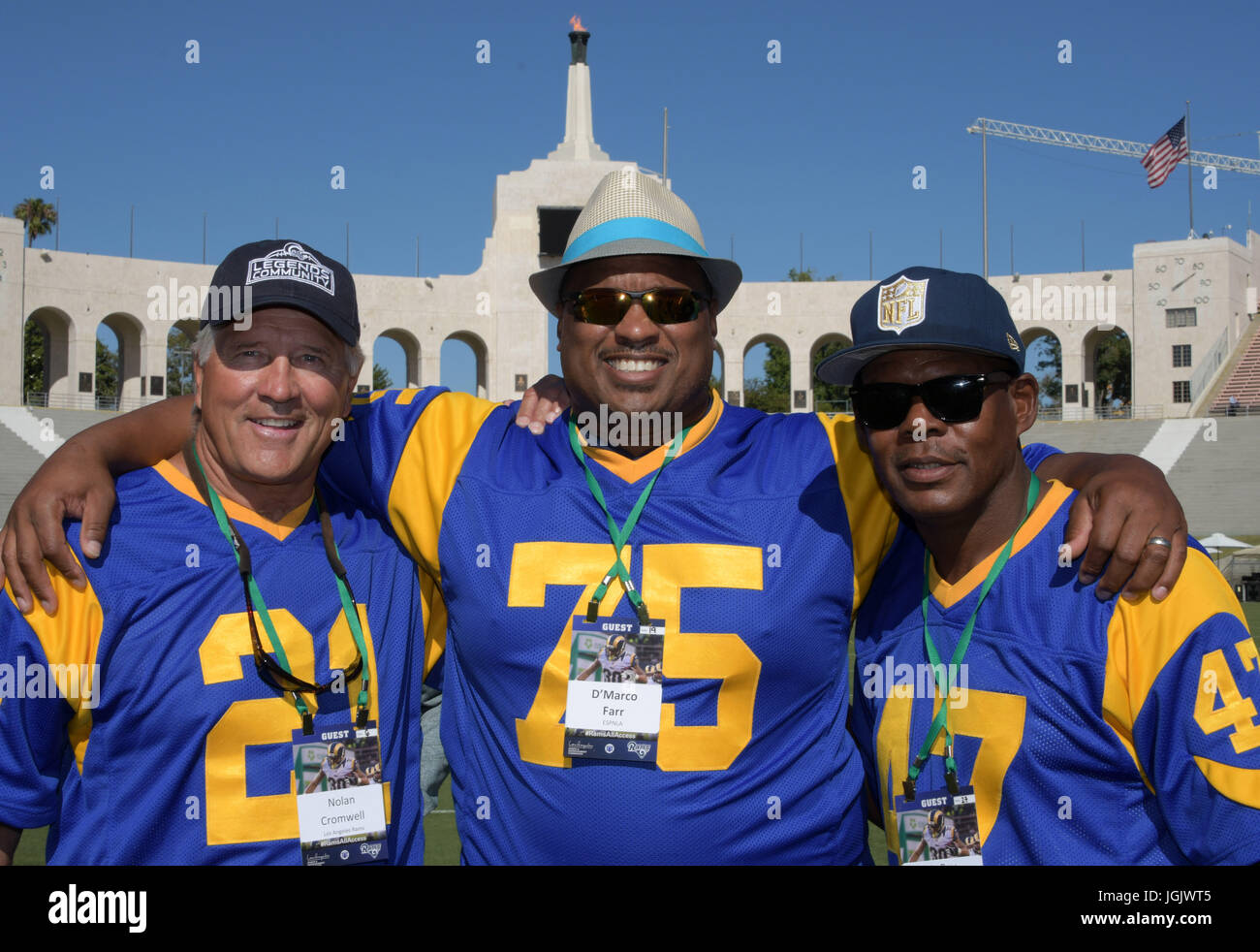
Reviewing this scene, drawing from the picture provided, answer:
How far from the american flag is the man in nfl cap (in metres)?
31.8

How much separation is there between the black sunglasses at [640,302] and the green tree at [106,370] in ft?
147

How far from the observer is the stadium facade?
28.1m

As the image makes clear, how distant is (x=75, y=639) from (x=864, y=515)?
1.94 m

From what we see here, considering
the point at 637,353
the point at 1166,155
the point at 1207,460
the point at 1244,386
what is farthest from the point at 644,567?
the point at 1244,386

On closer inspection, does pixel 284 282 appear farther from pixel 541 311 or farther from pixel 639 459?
pixel 541 311

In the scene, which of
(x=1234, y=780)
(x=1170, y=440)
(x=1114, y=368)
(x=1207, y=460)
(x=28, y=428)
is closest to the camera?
(x=1234, y=780)

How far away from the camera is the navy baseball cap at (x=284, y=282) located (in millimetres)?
2496

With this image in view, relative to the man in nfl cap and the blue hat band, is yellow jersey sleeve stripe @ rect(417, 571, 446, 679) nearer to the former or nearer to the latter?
the blue hat band

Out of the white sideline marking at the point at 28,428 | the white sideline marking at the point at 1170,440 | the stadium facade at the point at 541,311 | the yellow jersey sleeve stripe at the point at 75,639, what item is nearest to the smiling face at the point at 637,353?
the yellow jersey sleeve stripe at the point at 75,639

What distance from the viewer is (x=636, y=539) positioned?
102 inches

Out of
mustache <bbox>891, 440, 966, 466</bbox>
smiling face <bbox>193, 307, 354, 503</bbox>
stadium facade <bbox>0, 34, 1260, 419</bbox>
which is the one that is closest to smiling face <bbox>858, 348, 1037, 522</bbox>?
mustache <bbox>891, 440, 966, 466</bbox>

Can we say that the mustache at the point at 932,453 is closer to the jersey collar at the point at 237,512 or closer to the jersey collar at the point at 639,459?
the jersey collar at the point at 639,459

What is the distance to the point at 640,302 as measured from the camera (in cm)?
269

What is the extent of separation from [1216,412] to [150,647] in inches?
1356
